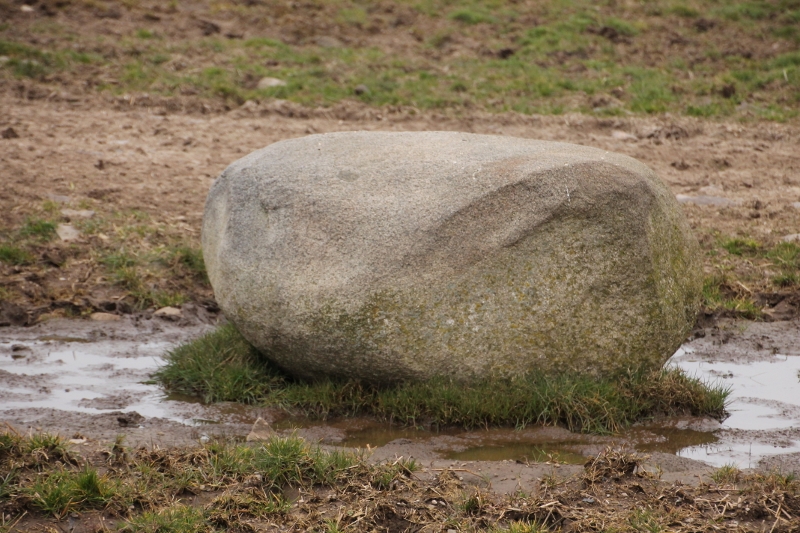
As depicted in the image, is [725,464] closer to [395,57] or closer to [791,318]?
[791,318]

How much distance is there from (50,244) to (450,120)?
5.01 meters

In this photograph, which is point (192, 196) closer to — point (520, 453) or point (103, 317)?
point (103, 317)

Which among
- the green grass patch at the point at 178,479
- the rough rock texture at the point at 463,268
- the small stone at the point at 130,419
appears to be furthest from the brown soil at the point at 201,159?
the green grass patch at the point at 178,479

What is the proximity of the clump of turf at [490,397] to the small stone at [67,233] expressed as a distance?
278 centimetres

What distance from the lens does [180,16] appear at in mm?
14109

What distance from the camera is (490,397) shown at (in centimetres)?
537

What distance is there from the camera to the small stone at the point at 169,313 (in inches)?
287

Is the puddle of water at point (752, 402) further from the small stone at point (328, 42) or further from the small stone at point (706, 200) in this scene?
the small stone at point (328, 42)

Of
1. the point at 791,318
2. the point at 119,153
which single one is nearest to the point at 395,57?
the point at 119,153

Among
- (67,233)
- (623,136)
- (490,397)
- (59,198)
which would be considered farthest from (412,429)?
(623,136)

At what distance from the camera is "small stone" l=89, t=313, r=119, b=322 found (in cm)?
719

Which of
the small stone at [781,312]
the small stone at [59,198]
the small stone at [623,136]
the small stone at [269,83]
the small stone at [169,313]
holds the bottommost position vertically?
the small stone at [169,313]

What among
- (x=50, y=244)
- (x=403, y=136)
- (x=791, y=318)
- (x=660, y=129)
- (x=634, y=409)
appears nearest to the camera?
(x=634, y=409)

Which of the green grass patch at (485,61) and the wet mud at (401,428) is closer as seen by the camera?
the wet mud at (401,428)
